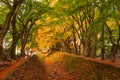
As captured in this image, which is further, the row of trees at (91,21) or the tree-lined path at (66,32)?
the row of trees at (91,21)

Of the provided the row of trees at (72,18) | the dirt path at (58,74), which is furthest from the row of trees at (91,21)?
the dirt path at (58,74)

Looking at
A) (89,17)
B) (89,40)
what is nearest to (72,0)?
(89,17)

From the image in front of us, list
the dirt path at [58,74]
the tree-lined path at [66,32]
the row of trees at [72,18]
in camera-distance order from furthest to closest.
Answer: the row of trees at [72,18] < the dirt path at [58,74] < the tree-lined path at [66,32]

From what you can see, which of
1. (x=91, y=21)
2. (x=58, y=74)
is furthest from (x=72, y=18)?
(x=58, y=74)

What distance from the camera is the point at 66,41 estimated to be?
47.2 metres

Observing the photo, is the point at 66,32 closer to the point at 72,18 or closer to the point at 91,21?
the point at 72,18

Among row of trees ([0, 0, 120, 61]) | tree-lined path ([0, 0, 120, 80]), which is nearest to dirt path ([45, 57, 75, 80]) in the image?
tree-lined path ([0, 0, 120, 80])

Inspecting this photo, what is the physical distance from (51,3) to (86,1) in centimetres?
1357

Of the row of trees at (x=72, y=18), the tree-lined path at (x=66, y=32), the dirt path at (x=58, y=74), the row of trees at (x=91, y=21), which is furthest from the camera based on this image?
the row of trees at (x=91, y=21)

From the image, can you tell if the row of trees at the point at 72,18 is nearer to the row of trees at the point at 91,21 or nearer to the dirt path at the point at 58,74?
the row of trees at the point at 91,21

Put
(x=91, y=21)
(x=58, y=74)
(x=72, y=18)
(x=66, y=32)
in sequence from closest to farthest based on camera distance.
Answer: (x=58, y=74) → (x=91, y=21) → (x=72, y=18) → (x=66, y=32)

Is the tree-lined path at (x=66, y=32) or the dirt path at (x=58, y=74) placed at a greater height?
the tree-lined path at (x=66, y=32)

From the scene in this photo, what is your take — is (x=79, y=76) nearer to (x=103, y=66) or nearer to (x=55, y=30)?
(x=103, y=66)

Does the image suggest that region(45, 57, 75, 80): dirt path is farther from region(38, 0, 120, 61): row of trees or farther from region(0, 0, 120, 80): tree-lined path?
region(38, 0, 120, 61): row of trees
